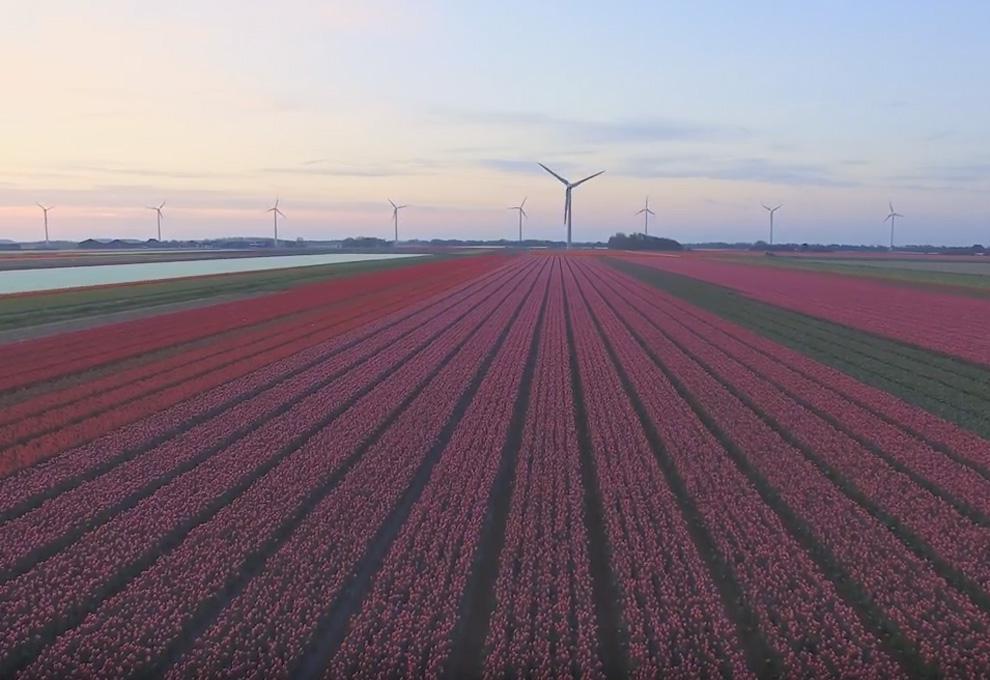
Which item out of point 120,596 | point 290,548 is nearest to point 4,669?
point 120,596

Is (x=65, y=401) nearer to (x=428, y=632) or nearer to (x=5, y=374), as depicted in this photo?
(x=5, y=374)

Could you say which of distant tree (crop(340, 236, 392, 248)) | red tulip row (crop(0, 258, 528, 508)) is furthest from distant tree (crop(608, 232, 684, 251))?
red tulip row (crop(0, 258, 528, 508))

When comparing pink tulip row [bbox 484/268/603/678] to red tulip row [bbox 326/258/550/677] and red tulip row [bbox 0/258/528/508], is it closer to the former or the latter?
red tulip row [bbox 326/258/550/677]

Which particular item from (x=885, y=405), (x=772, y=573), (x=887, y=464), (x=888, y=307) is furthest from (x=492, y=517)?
(x=888, y=307)

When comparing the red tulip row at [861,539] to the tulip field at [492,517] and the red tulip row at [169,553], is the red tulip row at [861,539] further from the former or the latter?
the red tulip row at [169,553]

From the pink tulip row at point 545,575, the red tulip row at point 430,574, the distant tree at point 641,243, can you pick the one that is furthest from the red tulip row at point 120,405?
the distant tree at point 641,243
